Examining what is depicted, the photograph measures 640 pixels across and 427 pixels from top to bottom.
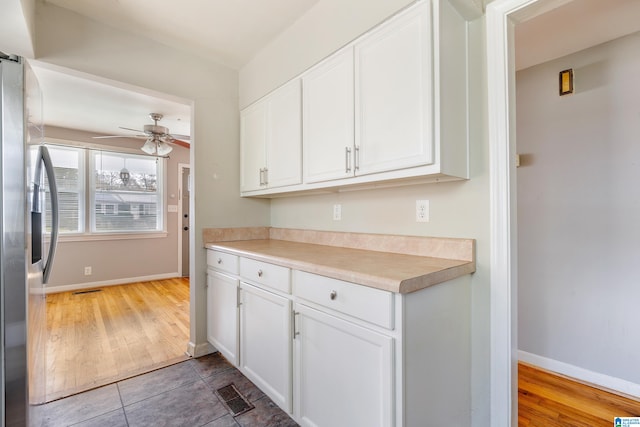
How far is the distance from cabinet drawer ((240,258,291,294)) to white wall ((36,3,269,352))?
28.0 inches

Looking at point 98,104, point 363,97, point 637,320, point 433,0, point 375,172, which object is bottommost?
point 637,320

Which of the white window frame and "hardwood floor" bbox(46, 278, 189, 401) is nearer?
"hardwood floor" bbox(46, 278, 189, 401)

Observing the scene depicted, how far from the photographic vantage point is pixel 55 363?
2195 mm

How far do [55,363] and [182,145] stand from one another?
12.8 ft

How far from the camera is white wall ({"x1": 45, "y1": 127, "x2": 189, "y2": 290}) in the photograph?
4199 millimetres

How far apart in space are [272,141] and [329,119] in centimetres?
64

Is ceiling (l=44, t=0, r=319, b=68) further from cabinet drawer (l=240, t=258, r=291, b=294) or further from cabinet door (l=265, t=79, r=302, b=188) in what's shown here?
cabinet drawer (l=240, t=258, r=291, b=294)

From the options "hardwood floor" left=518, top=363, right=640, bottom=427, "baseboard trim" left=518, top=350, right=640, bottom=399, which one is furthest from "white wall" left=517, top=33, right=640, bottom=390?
"hardwood floor" left=518, top=363, right=640, bottom=427

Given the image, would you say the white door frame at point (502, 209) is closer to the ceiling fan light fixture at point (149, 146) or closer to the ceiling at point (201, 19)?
the ceiling at point (201, 19)

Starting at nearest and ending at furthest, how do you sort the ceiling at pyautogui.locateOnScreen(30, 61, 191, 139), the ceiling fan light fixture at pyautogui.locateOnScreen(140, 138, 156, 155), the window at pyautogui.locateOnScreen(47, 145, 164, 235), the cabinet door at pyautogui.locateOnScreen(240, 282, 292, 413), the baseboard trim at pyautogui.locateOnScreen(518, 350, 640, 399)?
1. the cabinet door at pyautogui.locateOnScreen(240, 282, 292, 413)
2. the baseboard trim at pyautogui.locateOnScreen(518, 350, 640, 399)
3. the ceiling at pyautogui.locateOnScreen(30, 61, 191, 139)
4. the ceiling fan light fixture at pyautogui.locateOnScreen(140, 138, 156, 155)
5. the window at pyautogui.locateOnScreen(47, 145, 164, 235)

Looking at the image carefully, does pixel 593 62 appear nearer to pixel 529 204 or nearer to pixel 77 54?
pixel 529 204

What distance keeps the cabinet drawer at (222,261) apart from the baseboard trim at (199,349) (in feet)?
2.15

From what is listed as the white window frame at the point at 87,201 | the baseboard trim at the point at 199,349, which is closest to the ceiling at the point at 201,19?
the baseboard trim at the point at 199,349

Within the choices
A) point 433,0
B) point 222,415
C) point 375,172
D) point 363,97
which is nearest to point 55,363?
point 222,415
